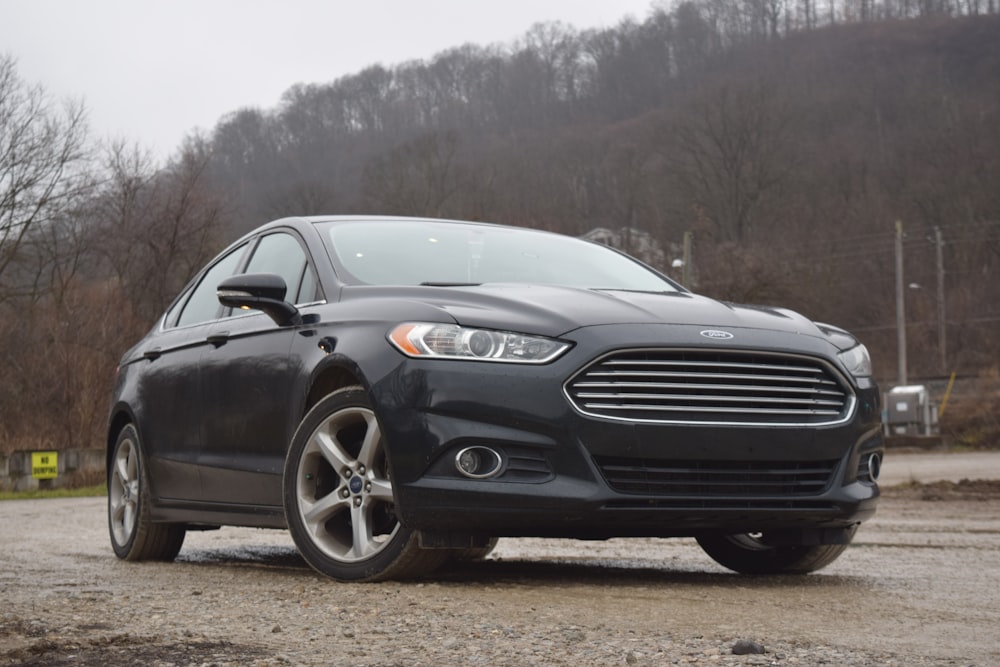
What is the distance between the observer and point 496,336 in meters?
5.08

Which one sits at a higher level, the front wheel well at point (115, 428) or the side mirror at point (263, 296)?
the side mirror at point (263, 296)

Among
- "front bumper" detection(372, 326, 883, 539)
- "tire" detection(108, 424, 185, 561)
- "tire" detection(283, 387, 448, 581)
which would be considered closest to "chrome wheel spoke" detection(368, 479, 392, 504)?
"tire" detection(283, 387, 448, 581)

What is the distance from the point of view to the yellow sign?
23406 mm

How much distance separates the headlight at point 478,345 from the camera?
16.5ft

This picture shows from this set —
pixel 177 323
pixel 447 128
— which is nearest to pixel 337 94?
pixel 447 128

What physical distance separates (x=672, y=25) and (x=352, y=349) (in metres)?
84.5

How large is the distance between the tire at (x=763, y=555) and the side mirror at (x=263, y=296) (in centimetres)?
209

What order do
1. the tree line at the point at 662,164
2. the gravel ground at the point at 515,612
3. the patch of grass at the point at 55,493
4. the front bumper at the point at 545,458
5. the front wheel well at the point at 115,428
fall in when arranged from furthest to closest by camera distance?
the tree line at the point at 662,164, the patch of grass at the point at 55,493, the front wheel well at the point at 115,428, the front bumper at the point at 545,458, the gravel ground at the point at 515,612

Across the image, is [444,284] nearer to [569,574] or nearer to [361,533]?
[361,533]

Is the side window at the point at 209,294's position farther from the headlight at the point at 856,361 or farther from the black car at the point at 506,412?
the headlight at the point at 856,361

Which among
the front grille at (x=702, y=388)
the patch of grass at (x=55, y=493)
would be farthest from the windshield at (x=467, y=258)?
the patch of grass at (x=55, y=493)

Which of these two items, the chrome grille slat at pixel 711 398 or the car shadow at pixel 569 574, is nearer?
the chrome grille slat at pixel 711 398

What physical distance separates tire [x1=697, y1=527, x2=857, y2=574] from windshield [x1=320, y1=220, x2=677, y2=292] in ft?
3.95

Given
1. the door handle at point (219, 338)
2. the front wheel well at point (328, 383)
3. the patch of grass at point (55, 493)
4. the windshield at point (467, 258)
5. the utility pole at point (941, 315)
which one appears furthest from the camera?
the utility pole at point (941, 315)
